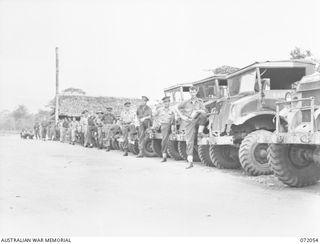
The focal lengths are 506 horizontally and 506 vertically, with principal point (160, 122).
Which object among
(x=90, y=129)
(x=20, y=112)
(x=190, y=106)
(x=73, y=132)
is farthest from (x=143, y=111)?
(x=20, y=112)

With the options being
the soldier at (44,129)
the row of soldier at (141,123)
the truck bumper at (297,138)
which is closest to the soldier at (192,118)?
the row of soldier at (141,123)

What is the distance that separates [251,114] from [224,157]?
1620 millimetres

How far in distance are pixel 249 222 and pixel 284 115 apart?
131 inches

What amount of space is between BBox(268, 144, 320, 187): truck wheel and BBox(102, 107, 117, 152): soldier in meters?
10.6

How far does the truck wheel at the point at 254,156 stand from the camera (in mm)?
8641

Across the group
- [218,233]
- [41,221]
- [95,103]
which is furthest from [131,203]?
[95,103]

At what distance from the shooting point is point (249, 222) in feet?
16.7

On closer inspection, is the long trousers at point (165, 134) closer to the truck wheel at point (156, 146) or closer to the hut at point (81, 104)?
the truck wheel at point (156, 146)

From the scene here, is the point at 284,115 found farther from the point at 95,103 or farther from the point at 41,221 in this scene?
the point at 95,103

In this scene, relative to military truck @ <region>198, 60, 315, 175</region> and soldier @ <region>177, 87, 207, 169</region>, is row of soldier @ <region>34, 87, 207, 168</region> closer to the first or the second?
soldier @ <region>177, 87, 207, 169</region>

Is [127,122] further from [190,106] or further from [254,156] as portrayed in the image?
[254,156]

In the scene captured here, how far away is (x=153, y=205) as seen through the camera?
5.99 metres

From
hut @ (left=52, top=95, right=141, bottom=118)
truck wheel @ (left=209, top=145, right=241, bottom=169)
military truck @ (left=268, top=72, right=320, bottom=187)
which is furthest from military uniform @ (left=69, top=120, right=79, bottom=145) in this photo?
military truck @ (left=268, top=72, right=320, bottom=187)

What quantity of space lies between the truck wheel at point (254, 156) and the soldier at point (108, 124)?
9.24 metres
